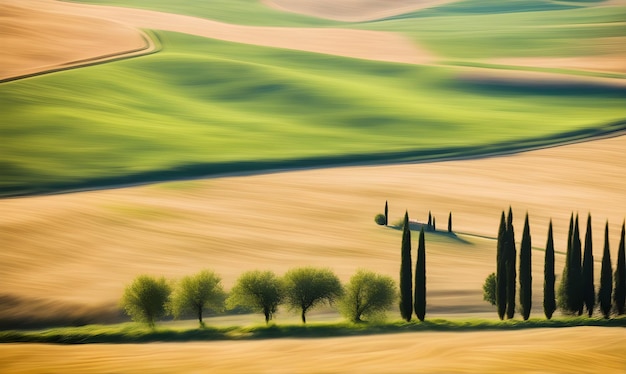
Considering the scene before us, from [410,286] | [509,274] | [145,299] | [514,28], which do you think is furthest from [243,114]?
[514,28]

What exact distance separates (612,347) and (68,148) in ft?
143

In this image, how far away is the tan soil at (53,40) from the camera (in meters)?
89.0

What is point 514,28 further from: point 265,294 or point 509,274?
point 265,294

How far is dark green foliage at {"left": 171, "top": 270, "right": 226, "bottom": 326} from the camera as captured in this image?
143 ft

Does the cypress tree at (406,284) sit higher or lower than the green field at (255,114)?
lower

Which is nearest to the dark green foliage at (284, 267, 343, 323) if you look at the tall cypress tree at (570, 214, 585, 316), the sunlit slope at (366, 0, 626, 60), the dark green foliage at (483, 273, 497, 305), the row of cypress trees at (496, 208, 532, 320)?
the dark green foliage at (483, 273, 497, 305)

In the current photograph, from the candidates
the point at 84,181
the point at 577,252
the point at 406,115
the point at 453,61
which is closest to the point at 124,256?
the point at 84,181

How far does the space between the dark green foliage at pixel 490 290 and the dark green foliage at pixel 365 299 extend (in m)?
4.63

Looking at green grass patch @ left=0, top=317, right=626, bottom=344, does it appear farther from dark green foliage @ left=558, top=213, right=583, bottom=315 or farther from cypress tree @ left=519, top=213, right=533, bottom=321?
dark green foliage @ left=558, top=213, right=583, bottom=315

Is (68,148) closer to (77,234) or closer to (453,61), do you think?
(77,234)

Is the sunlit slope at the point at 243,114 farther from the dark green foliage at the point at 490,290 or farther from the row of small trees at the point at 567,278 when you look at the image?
the row of small trees at the point at 567,278

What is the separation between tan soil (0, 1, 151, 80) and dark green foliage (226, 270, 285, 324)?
45.8 meters

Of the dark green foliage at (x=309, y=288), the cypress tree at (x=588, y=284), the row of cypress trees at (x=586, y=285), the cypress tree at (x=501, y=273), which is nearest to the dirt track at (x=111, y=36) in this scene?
the dark green foliage at (x=309, y=288)

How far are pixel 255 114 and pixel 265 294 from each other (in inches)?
1675
